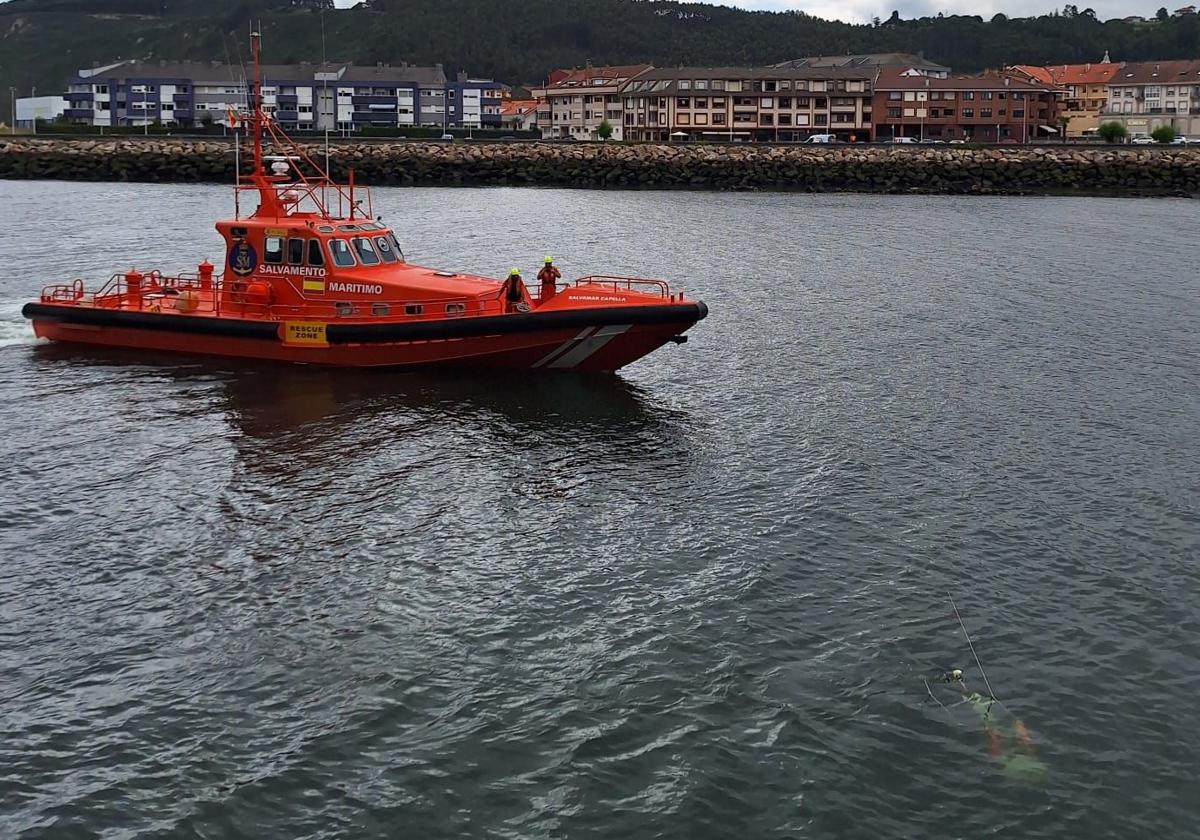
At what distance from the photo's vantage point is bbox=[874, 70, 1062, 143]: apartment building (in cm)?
13038

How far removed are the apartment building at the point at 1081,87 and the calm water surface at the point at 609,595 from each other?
138318 millimetres

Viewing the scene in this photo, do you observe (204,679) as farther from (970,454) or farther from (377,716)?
(970,454)

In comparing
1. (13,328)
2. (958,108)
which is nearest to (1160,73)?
(958,108)

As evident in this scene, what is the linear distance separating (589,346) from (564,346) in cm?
56

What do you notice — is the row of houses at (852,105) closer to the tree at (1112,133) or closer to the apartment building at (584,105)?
the apartment building at (584,105)

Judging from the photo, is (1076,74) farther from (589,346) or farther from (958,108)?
(589,346)

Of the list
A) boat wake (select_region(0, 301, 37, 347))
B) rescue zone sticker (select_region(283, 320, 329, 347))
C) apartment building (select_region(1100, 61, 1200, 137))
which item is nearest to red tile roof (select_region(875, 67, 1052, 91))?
apartment building (select_region(1100, 61, 1200, 137))

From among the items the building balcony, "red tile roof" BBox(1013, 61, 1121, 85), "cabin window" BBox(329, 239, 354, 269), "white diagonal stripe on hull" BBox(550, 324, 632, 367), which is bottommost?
"white diagonal stripe on hull" BBox(550, 324, 632, 367)

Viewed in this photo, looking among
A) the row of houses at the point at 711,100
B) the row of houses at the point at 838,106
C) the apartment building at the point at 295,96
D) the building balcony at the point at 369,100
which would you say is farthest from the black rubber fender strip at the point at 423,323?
the building balcony at the point at 369,100

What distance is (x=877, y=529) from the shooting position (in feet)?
63.2

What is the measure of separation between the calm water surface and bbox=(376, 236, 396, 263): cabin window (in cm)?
323

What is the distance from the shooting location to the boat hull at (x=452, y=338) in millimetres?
27078

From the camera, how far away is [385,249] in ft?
97.3

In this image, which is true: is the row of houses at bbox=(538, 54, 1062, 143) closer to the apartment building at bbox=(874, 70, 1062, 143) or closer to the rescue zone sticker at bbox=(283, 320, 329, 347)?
the apartment building at bbox=(874, 70, 1062, 143)
